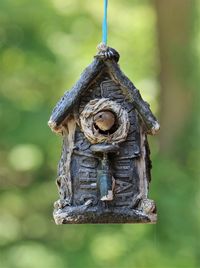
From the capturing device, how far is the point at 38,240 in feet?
13.8

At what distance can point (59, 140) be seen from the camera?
159 inches

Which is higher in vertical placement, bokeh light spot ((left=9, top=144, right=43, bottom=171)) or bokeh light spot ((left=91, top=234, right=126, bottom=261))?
bokeh light spot ((left=9, top=144, right=43, bottom=171))

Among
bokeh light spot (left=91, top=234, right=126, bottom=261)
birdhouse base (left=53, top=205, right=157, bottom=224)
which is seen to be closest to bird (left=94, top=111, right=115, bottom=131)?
birdhouse base (left=53, top=205, right=157, bottom=224)

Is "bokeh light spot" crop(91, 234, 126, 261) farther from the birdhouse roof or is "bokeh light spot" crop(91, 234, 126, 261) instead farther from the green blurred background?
the birdhouse roof

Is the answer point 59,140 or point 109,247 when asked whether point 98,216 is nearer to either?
point 109,247

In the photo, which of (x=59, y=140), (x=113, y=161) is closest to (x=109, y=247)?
(x=59, y=140)

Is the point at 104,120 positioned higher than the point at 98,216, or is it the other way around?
the point at 104,120

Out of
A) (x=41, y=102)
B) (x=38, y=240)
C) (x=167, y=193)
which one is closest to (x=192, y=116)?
(x=167, y=193)

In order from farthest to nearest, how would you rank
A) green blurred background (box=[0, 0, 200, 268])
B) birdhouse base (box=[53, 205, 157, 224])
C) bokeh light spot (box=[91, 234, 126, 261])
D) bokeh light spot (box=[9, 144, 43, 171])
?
bokeh light spot (box=[9, 144, 43, 171])
bokeh light spot (box=[91, 234, 126, 261])
green blurred background (box=[0, 0, 200, 268])
birdhouse base (box=[53, 205, 157, 224])

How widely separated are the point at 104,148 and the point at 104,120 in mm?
74

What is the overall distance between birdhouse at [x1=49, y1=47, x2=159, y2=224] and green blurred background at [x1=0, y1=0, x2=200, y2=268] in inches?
67.3

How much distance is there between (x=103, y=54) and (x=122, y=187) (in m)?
0.35

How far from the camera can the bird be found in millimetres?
1932

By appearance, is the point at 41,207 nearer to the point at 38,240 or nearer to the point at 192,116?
the point at 38,240
